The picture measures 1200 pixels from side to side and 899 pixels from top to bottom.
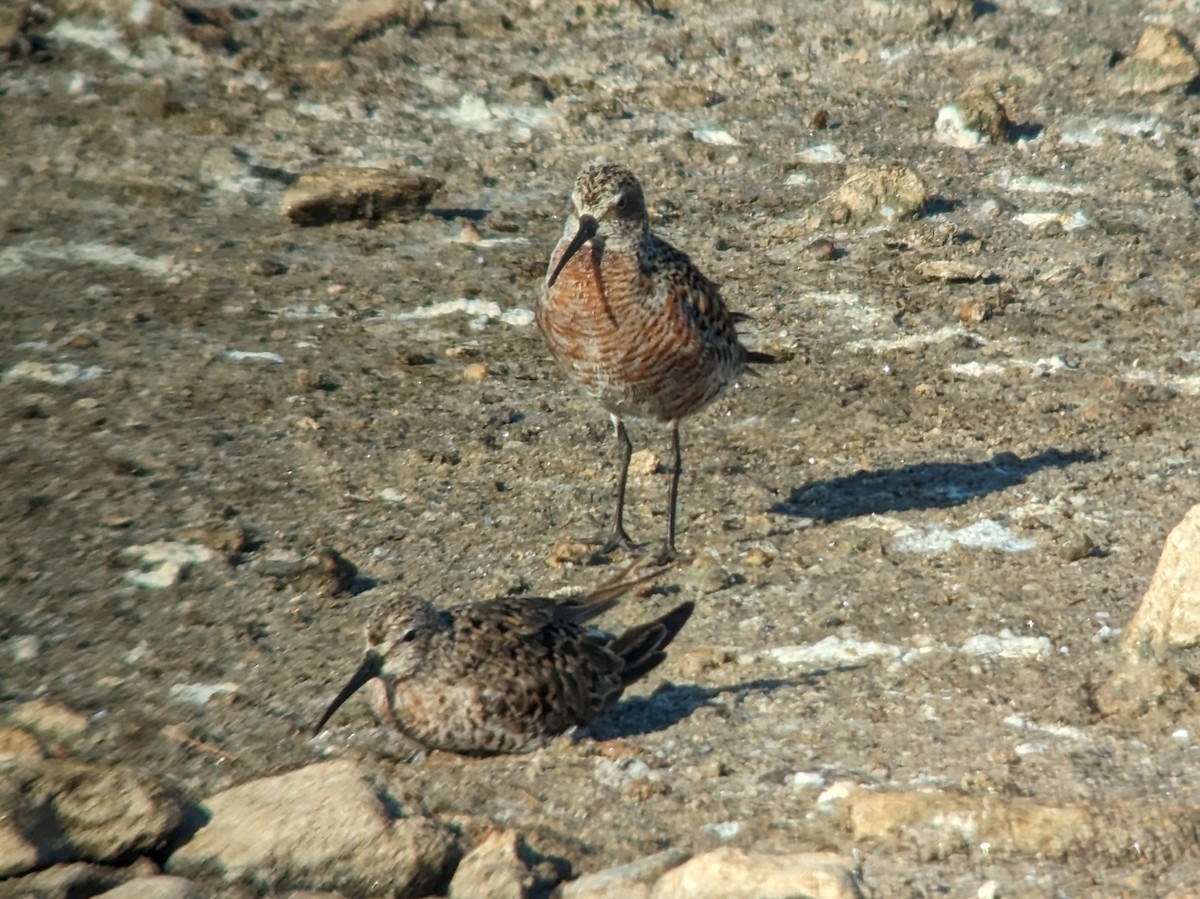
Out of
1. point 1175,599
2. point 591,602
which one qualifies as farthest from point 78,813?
point 1175,599

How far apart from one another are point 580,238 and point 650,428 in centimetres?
146

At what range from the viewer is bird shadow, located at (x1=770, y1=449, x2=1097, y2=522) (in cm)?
706

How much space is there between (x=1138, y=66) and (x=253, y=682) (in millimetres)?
8679

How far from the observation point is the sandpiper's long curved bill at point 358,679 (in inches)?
209

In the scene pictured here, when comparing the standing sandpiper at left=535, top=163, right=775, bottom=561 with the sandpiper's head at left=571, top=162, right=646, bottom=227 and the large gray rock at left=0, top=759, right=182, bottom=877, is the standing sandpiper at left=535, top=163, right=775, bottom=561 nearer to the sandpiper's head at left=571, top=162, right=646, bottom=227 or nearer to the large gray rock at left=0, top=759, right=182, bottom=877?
the sandpiper's head at left=571, top=162, right=646, bottom=227

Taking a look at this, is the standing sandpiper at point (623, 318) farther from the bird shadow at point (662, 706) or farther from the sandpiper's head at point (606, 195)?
the bird shadow at point (662, 706)

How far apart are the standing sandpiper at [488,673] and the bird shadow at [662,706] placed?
12cm

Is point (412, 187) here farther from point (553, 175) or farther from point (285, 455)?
point (285, 455)

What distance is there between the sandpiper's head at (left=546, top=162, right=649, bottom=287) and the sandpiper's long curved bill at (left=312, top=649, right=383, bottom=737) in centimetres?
228

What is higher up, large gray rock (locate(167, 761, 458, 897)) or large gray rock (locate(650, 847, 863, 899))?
large gray rock (locate(167, 761, 458, 897))

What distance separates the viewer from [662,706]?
567 centimetres

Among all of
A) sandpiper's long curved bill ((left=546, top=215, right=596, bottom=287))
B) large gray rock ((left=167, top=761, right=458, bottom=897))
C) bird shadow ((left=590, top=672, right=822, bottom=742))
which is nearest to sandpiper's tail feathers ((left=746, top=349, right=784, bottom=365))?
sandpiper's long curved bill ((left=546, top=215, right=596, bottom=287))

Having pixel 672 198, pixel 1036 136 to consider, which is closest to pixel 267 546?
pixel 672 198

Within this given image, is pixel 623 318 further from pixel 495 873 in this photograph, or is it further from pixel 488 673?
pixel 495 873
